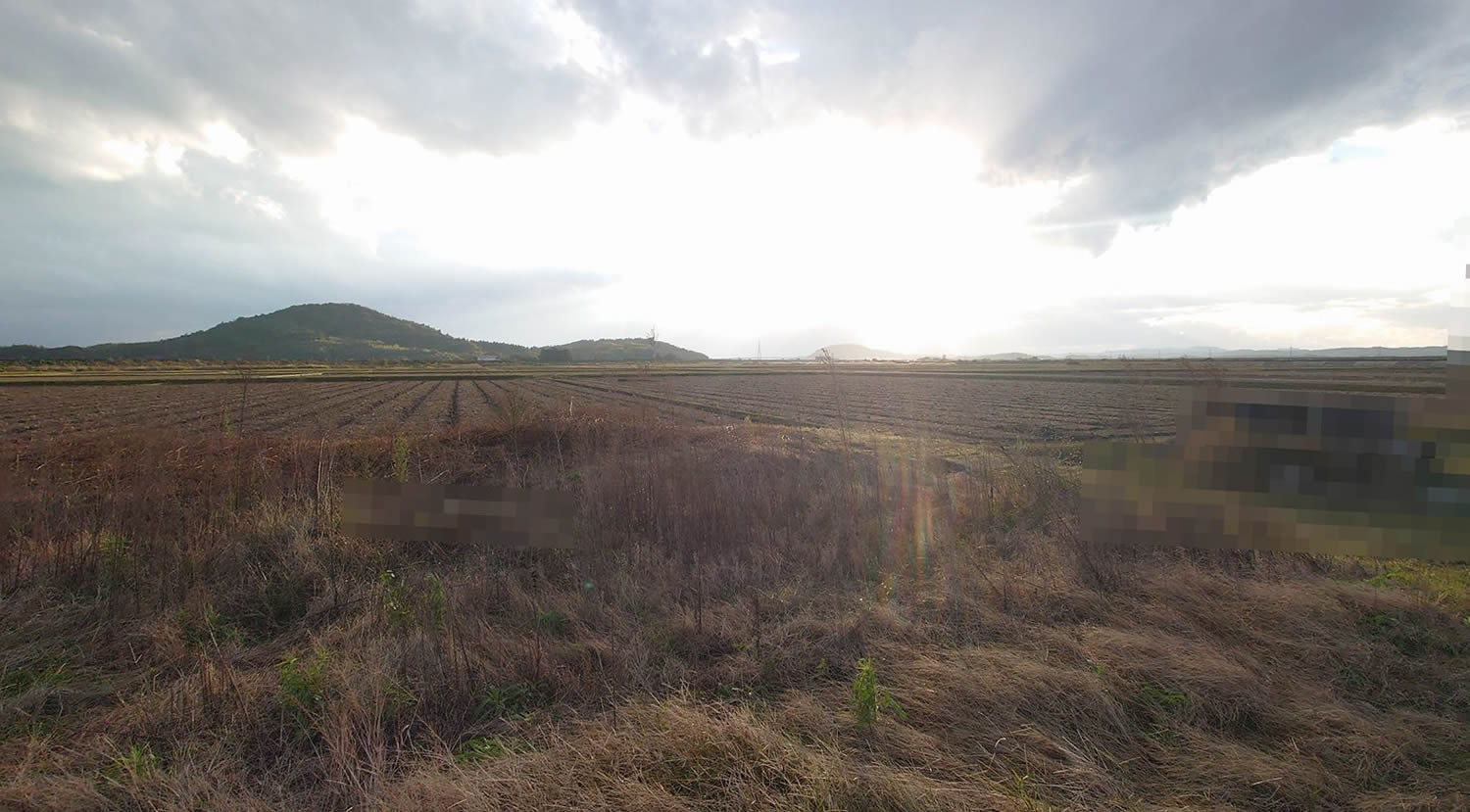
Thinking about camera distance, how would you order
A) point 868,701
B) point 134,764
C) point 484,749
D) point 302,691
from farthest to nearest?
point 302,691
point 868,701
point 484,749
point 134,764

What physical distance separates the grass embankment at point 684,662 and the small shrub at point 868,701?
0.02 metres

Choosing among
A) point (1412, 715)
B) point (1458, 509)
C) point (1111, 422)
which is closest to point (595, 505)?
point (1412, 715)

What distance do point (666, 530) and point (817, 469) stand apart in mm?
3490

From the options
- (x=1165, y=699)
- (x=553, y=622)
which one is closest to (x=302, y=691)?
(x=553, y=622)

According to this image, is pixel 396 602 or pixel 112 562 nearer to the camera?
pixel 396 602

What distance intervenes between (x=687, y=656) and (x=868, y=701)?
4.41 feet

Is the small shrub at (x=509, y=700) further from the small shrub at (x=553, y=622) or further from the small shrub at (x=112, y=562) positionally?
the small shrub at (x=112, y=562)

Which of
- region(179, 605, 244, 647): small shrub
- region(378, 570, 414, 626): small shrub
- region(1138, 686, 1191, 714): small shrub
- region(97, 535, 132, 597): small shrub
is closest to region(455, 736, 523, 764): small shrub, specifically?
region(378, 570, 414, 626): small shrub

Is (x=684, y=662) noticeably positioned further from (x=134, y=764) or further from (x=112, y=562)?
(x=112, y=562)

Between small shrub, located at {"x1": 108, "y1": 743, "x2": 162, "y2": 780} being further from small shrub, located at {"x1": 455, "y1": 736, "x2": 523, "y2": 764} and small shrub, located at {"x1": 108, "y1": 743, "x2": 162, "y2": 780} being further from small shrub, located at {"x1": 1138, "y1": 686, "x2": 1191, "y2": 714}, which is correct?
small shrub, located at {"x1": 1138, "y1": 686, "x2": 1191, "y2": 714}

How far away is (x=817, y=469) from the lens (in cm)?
895

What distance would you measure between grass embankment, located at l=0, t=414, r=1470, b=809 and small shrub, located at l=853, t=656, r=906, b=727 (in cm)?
2

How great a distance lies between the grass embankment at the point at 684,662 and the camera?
2.59 m

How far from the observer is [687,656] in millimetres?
3836
